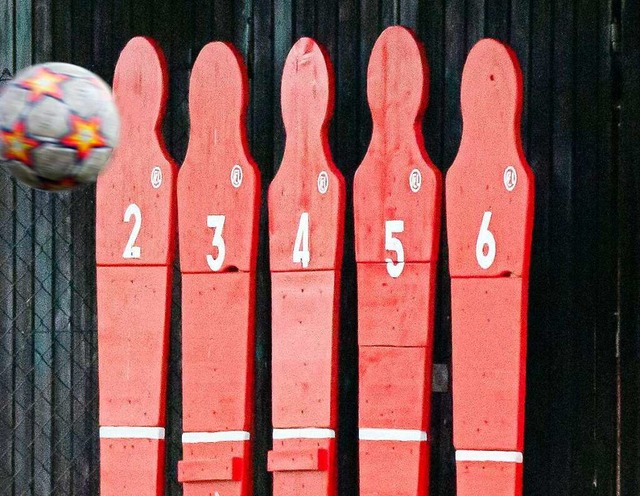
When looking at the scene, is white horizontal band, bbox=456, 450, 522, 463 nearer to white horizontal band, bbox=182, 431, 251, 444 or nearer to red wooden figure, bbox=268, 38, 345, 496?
red wooden figure, bbox=268, 38, 345, 496

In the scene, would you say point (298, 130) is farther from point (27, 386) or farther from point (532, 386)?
point (27, 386)

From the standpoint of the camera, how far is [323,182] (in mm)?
7488

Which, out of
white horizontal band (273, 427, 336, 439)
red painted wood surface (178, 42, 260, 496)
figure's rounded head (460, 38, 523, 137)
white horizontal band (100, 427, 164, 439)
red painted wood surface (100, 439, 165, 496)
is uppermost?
figure's rounded head (460, 38, 523, 137)

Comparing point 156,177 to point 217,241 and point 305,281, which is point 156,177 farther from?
point 305,281

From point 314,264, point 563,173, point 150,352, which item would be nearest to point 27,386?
point 150,352

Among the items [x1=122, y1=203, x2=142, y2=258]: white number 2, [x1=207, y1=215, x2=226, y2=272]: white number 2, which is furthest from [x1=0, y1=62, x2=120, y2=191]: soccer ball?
[x1=122, y1=203, x2=142, y2=258]: white number 2

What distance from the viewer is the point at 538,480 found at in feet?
23.7

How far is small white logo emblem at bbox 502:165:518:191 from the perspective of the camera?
6957mm

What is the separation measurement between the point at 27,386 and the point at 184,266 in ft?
4.42

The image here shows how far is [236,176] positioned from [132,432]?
139cm

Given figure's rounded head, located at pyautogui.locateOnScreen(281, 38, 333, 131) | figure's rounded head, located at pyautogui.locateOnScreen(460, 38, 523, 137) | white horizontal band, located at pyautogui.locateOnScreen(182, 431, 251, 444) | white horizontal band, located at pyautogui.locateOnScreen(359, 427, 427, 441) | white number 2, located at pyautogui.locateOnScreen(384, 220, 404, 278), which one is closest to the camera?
figure's rounded head, located at pyautogui.locateOnScreen(460, 38, 523, 137)

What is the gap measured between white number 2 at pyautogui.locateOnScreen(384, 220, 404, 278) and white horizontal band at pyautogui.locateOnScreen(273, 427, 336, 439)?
80 cm

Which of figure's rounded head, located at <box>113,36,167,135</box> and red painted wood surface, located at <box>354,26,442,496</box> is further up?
figure's rounded head, located at <box>113,36,167,135</box>

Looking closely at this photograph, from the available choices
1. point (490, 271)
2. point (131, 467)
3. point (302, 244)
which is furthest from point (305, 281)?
point (131, 467)
